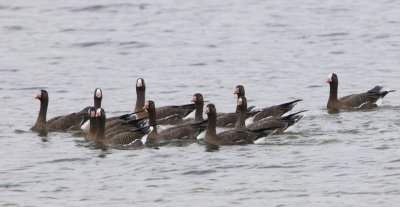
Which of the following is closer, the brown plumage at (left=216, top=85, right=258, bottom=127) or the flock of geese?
the flock of geese

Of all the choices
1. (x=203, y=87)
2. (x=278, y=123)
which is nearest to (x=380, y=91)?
(x=278, y=123)

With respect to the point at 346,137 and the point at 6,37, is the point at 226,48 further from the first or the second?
the point at 346,137

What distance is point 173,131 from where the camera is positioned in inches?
883

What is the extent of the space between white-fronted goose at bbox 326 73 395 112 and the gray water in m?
0.25

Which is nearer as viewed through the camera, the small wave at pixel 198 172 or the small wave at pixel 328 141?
the small wave at pixel 198 172

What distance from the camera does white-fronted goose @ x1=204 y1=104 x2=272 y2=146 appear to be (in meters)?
21.7

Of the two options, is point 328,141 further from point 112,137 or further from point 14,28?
point 14,28

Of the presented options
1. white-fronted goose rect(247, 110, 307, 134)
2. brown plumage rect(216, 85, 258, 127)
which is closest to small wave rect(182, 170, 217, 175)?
white-fronted goose rect(247, 110, 307, 134)

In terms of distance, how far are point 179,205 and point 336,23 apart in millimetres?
23263

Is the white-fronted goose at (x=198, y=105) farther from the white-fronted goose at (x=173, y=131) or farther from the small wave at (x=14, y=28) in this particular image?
the small wave at (x=14, y=28)

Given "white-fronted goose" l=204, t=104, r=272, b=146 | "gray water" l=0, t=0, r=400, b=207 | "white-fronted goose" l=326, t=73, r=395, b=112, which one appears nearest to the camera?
"gray water" l=0, t=0, r=400, b=207

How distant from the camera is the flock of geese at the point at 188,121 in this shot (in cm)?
2200

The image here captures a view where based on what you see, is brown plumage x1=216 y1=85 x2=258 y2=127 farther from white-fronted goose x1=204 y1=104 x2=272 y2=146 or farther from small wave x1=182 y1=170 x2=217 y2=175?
small wave x1=182 y1=170 x2=217 y2=175

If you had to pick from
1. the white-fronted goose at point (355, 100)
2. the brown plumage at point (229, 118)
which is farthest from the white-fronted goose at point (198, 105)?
the white-fronted goose at point (355, 100)
